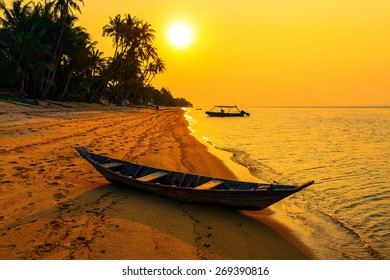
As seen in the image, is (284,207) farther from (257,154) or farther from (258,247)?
(257,154)

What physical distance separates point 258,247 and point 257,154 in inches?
442

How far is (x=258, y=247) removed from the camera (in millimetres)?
5113

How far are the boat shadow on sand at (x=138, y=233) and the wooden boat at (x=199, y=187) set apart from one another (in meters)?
0.30

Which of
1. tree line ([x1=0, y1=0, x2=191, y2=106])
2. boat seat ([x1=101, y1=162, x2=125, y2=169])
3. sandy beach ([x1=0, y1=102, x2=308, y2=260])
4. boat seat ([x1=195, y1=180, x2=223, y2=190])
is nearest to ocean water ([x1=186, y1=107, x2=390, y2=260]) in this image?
sandy beach ([x1=0, y1=102, x2=308, y2=260])

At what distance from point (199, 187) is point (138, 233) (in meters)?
1.83

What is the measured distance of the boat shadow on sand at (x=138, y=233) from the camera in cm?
454

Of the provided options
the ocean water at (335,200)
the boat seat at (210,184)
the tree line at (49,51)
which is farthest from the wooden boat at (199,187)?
the tree line at (49,51)

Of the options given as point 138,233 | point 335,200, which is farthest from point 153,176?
point 335,200

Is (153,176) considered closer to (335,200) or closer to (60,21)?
(335,200)

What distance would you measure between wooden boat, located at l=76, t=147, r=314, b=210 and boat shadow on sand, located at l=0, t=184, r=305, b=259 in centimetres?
30

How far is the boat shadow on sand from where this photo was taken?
4539 millimetres

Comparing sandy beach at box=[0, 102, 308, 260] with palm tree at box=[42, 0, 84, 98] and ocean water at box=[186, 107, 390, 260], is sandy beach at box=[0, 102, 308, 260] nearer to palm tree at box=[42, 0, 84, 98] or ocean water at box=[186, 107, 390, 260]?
ocean water at box=[186, 107, 390, 260]

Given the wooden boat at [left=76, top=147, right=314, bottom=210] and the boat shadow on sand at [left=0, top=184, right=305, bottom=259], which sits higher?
the wooden boat at [left=76, top=147, right=314, bottom=210]

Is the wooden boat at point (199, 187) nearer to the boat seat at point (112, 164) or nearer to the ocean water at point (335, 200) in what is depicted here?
the boat seat at point (112, 164)
